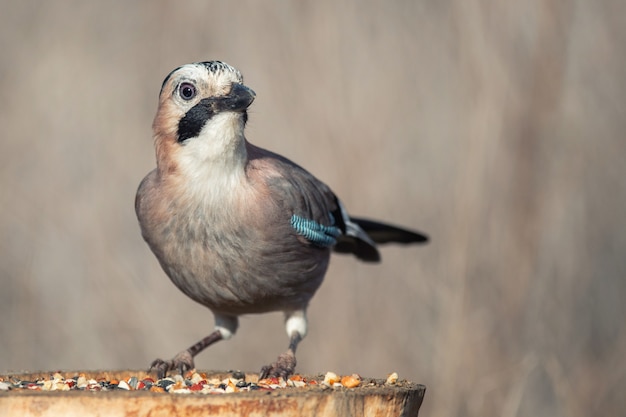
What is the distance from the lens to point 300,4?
6.49 m

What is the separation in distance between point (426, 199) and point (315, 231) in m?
2.07

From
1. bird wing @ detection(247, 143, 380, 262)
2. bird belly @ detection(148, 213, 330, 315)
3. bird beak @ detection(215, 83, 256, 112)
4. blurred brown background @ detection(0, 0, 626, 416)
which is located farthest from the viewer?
blurred brown background @ detection(0, 0, 626, 416)

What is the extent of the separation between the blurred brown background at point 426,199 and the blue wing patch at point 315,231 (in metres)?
1.43

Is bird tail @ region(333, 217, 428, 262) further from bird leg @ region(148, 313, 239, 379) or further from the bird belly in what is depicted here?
the bird belly

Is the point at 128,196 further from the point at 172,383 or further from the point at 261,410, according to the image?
the point at 261,410

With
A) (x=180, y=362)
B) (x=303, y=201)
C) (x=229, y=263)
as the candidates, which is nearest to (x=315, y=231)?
(x=303, y=201)

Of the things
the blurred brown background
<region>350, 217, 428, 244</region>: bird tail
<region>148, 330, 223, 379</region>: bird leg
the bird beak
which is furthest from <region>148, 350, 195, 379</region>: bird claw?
the blurred brown background

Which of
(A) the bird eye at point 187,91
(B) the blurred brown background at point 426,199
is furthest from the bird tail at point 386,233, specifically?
(A) the bird eye at point 187,91

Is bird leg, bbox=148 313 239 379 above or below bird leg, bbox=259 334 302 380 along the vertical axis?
above

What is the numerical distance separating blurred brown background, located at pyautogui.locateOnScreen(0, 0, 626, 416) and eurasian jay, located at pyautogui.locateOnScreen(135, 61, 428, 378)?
1.85 meters

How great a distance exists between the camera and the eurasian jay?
4.02m

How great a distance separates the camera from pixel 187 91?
407 centimetres

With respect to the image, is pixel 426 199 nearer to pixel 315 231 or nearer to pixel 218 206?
pixel 315 231

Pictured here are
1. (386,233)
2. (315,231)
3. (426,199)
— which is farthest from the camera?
(426,199)
